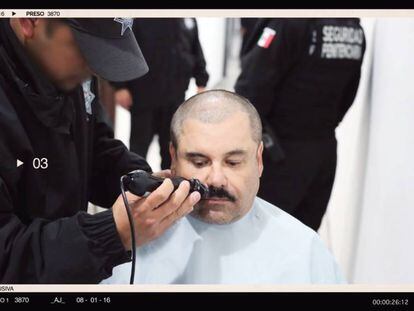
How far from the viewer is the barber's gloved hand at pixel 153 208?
2.76 feet

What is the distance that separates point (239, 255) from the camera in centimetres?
112

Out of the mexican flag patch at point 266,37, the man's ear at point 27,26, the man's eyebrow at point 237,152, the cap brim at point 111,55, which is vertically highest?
the mexican flag patch at point 266,37

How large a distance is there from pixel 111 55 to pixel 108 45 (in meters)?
0.02

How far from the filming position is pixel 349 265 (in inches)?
63.9

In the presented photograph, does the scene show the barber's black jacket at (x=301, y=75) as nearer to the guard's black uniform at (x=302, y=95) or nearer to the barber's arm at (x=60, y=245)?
the guard's black uniform at (x=302, y=95)

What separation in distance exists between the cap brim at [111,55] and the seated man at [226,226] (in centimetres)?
16

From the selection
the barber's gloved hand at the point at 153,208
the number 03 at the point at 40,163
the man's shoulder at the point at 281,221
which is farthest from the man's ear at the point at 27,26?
the man's shoulder at the point at 281,221

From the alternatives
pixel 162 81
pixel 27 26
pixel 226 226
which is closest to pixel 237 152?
pixel 226 226

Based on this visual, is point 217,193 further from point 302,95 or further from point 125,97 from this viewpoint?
point 125,97

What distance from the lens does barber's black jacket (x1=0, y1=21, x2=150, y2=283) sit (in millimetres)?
857

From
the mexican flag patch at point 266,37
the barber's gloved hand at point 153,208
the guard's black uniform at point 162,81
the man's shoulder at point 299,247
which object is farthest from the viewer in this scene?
the guard's black uniform at point 162,81

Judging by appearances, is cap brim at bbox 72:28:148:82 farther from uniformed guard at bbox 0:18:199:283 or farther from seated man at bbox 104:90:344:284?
seated man at bbox 104:90:344:284
